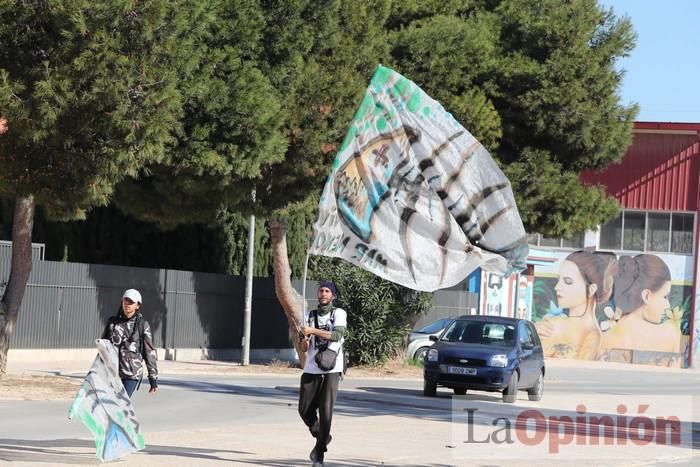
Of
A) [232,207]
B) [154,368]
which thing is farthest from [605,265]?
[154,368]

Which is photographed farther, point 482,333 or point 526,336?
point 526,336

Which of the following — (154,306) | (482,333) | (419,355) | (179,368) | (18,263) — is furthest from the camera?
(419,355)

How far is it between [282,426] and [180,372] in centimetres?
1177

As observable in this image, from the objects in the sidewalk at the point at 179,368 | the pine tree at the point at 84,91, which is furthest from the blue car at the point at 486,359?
the pine tree at the point at 84,91

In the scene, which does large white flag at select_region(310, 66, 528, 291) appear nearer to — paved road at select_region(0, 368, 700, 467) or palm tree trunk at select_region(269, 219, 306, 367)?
paved road at select_region(0, 368, 700, 467)

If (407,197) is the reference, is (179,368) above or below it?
below

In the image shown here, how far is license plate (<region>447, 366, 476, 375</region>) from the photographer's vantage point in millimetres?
23219

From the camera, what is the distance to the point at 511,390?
23312mm

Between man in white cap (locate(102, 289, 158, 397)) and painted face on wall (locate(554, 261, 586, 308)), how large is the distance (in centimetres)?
4393

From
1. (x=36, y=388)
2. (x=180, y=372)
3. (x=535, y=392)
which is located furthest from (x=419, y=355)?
(x=36, y=388)

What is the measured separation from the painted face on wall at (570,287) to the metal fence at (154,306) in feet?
68.8

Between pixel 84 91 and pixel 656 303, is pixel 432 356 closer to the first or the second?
pixel 84 91

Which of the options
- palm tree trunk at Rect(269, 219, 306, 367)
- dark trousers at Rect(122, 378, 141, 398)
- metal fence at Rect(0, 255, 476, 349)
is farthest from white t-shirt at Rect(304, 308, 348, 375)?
palm tree trunk at Rect(269, 219, 306, 367)

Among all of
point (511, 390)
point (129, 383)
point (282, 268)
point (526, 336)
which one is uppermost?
point (282, 268)
